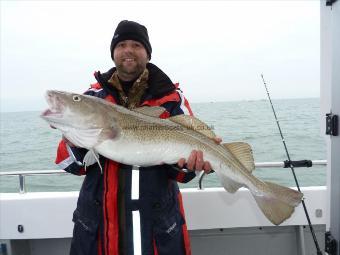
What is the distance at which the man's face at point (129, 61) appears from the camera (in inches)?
120

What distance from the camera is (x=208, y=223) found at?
398 cm

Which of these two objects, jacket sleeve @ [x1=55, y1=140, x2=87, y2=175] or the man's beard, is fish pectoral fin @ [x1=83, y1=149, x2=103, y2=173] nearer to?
jacket sleeve @ [x1=55, y1=140, x2=87, y2=175]

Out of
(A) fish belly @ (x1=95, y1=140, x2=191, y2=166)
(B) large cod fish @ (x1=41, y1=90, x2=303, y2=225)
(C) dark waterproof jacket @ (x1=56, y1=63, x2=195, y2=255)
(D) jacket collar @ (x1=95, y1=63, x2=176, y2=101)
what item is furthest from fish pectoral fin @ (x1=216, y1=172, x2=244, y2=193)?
(D) jacket collar @ (x1=95, y1=63, x2=176, y2=101)

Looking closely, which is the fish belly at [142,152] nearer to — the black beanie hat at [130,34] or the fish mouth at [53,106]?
the fish mouth at [53,106]

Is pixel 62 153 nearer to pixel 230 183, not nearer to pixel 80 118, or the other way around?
pixel 80 118

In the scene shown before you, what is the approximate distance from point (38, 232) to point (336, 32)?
3.61 metres

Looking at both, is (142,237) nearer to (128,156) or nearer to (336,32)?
(128,156)

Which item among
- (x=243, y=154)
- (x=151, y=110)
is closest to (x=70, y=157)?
(x=151, y=110)

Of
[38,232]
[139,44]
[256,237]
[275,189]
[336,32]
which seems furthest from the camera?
[256,237]

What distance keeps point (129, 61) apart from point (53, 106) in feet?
2.91

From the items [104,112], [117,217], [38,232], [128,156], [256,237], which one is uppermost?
[104,112]

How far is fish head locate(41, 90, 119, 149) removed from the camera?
244 centimetres

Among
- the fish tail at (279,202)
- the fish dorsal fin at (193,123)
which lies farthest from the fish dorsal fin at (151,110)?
the fish tail at (279,202)

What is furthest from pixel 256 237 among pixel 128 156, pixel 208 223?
pixel 128 156
